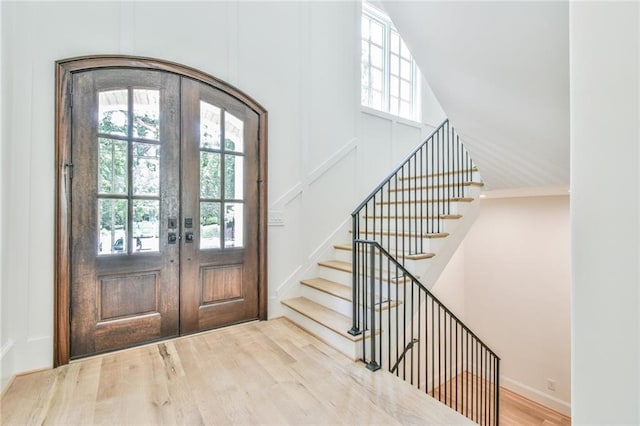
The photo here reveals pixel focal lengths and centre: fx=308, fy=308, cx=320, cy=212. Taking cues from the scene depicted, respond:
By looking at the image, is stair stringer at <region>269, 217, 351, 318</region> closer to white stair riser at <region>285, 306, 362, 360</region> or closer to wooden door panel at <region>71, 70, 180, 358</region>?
white stair riser at <region>285, 306, 362, 360</region>

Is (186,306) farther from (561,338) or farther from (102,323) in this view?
(561,338)

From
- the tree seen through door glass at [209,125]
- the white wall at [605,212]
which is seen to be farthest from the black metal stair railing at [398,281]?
the tree seen through door glass at [209,125]

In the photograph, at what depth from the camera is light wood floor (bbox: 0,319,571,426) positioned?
174 cm

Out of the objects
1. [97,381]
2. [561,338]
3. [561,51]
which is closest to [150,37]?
[97,381]

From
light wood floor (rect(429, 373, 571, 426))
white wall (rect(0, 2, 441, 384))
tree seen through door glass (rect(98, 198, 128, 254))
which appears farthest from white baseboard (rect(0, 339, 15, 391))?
light wood floor (rect(429, 373, 571, 426))

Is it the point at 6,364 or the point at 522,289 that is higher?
the point at 6,364

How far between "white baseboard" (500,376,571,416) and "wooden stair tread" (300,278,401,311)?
3.75 metres

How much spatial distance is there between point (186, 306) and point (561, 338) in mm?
5134

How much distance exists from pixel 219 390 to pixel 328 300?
1.38 m

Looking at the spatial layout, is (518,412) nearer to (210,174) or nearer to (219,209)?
(219,209)

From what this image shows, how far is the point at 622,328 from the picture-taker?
2.91 ft

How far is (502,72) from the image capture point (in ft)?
7.13

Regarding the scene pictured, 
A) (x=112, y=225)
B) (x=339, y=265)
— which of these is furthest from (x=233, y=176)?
(x=339, y=265)

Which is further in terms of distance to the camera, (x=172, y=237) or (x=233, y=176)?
(x=233, y=176)
